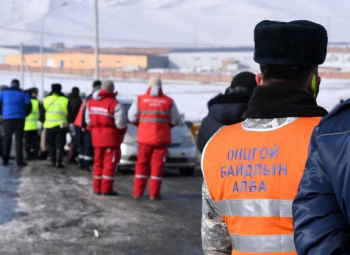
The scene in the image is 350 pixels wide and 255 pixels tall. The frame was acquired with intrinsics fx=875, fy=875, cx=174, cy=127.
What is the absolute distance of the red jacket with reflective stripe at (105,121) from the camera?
44.0ft

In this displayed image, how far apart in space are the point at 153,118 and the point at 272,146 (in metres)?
9.84

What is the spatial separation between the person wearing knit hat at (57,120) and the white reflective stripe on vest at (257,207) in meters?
15.5

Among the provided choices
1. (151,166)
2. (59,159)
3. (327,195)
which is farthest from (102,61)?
(327,195)

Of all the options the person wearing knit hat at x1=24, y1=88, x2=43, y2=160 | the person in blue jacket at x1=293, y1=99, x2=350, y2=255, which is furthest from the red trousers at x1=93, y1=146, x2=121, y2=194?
the person in blue jacket at x1=293, y1=99, x2=350, y2=255

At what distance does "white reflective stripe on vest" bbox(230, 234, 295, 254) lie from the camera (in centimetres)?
315

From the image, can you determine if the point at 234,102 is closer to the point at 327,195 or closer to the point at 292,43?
the point at 292,43

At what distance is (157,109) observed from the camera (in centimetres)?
1309

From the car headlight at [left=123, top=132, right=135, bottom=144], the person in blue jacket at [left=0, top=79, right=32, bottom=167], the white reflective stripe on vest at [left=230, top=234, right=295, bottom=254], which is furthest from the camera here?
the person in blue jacket at [left=0, top=79, right=32, bottom=167]

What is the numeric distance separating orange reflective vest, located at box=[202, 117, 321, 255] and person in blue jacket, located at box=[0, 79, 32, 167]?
15884 millimetres

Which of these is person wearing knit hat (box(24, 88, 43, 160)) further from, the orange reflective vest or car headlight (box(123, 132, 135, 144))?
the orange reflective vest

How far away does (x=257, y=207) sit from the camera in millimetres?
3229

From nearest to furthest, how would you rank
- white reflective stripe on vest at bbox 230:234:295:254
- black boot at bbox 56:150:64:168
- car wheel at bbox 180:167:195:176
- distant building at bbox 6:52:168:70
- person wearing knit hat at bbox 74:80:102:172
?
white reflective stripe on vest at bbox 230:234:295:254, person wearing knit hat at bbox 74:80:102:172, car wheel at bbox 180:167:195:176, black boot at bbox 56:150:64:168, distant building at bbox 6:52:168:70

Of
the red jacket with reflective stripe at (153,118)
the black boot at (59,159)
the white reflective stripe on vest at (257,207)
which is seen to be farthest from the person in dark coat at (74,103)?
the white reflective stripe on vest at (257,207)

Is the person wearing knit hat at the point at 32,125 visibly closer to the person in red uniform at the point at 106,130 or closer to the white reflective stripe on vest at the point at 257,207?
the person in red uniform at the point at 106,130
